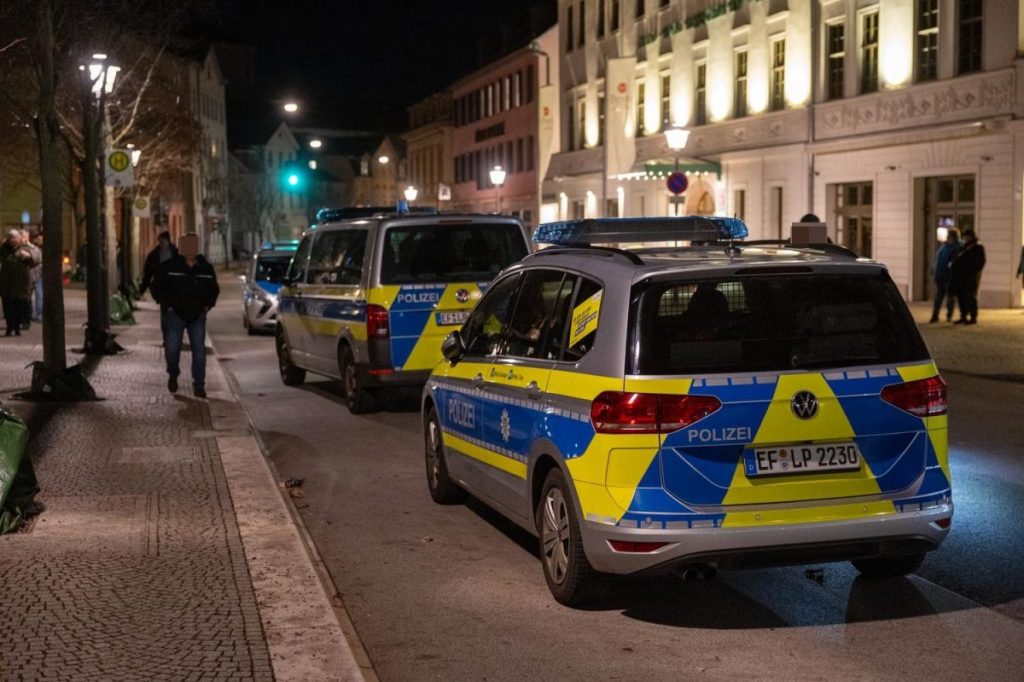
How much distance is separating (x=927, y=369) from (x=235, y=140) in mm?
141417

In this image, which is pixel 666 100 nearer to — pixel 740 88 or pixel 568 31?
pixel 740 88

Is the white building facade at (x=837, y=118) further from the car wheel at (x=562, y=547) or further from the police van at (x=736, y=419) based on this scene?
the car wheel at (x=562, y=547)

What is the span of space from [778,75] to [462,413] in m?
32.3

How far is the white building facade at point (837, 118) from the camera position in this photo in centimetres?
2944

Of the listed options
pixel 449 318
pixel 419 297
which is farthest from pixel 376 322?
pixel 449 318

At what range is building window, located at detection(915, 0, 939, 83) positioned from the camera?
31.4 metres

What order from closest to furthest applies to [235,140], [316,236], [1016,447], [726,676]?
[726,676] < [1016,447] < [316,236] < [235,140]

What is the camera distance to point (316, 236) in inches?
676

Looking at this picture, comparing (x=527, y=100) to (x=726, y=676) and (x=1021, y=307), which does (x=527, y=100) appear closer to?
(x=1021, y=307)

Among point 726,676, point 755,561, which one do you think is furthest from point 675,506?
point 726,676

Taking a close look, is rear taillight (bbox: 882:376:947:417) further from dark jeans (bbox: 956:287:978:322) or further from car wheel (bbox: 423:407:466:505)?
dark jeans (bbox: 956:287:978:322)

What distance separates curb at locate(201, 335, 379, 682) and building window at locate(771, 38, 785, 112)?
3031cm

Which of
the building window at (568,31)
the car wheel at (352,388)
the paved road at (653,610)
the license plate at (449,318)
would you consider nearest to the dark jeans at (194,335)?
the car wheel at (352,388)

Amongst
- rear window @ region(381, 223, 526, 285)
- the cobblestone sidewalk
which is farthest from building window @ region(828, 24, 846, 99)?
the cobblestone sidewalk
